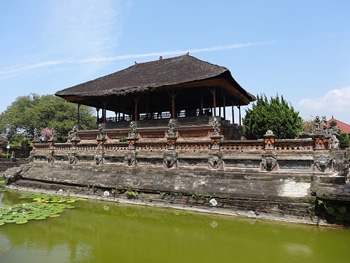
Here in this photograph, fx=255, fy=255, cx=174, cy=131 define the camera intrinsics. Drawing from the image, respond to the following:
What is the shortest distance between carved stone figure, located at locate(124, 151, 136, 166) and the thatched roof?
173 inches

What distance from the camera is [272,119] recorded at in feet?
54.9

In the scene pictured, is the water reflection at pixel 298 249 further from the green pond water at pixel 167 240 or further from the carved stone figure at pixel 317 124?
the carved stone figure at pixel 317 124

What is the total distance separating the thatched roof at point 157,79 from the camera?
13906 mm

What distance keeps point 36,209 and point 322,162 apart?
10173 millimetres

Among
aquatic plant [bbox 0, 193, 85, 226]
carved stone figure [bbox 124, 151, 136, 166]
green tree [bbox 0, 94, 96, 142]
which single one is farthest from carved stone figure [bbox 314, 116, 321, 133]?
green tree [bbox 0, 94, 96, 142]

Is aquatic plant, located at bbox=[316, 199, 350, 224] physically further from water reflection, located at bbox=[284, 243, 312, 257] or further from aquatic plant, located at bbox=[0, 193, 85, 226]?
aquatic plant, located at bbox=[0, 193, 85, 226]

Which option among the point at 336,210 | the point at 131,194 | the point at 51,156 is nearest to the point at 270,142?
the point at 336,210

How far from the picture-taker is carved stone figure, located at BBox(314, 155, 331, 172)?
8.49 metres

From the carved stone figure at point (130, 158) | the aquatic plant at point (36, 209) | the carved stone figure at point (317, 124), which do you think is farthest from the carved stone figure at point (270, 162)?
the aquatic plant at point (36, 209)

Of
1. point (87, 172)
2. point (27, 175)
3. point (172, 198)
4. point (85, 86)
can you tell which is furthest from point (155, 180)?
point (85, 86)

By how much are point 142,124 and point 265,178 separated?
32.0ft

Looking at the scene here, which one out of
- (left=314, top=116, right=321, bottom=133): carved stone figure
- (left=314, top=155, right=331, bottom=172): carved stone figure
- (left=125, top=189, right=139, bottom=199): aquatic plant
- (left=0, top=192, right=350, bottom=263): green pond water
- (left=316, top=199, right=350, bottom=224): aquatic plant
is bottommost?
(left=0, top=192, right=350, bottom=263): green pond water

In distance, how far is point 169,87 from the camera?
14773mm

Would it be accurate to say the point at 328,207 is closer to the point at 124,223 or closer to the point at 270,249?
the point at 270,249
